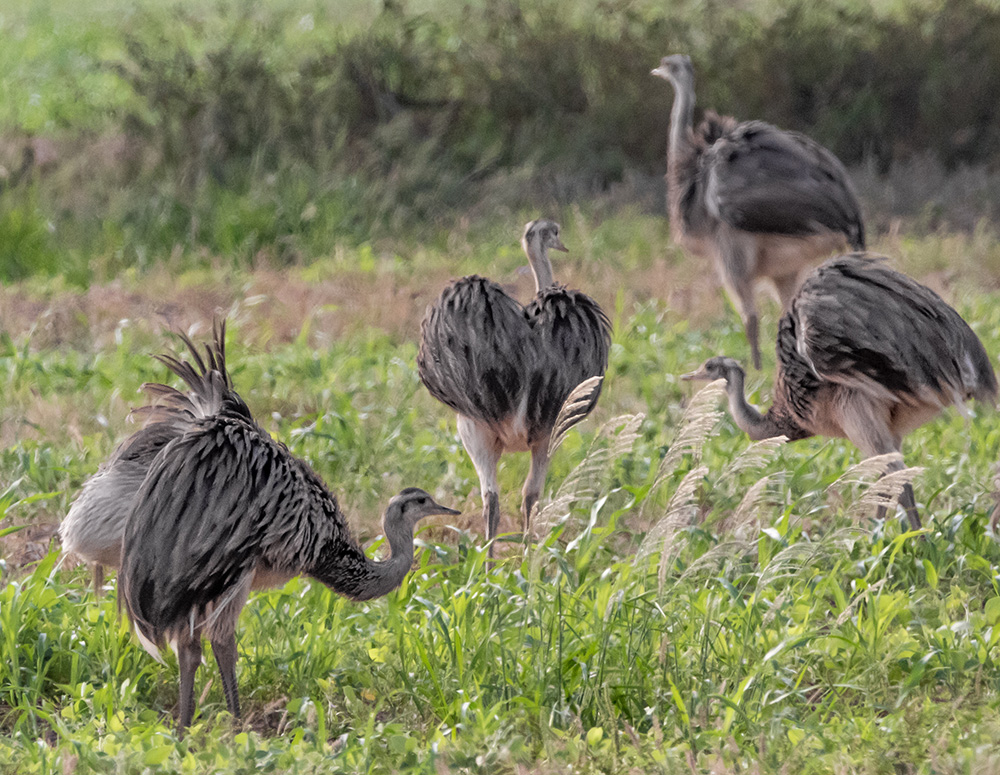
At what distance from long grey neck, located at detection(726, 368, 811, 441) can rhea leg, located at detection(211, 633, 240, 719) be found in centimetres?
259

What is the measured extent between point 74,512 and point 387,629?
104 cm

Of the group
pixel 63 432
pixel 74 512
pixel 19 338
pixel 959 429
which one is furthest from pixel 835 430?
pixel 19 338

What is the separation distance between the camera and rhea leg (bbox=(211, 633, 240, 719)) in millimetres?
3969

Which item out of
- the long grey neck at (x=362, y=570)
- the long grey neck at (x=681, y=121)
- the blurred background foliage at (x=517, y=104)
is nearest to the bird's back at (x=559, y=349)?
the long grey neck at (x=362, y=570)

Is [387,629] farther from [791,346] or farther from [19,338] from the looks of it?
[19,338]

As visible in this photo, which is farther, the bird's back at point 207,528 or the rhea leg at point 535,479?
the rhea leg at point 535,479

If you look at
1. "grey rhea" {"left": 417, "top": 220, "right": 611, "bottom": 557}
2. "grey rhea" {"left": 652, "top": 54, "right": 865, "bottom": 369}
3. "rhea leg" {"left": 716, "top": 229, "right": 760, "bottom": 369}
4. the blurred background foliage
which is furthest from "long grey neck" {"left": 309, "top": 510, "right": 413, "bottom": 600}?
the blurred background foliage

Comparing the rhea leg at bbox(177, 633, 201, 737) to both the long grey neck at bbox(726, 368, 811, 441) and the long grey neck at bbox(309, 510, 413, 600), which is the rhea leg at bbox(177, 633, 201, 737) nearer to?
the long grey neck at bbox(309, 510, 413, 600)

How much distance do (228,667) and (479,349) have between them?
184cm

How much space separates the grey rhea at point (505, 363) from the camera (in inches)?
214

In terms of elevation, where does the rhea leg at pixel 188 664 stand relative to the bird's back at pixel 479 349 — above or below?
below

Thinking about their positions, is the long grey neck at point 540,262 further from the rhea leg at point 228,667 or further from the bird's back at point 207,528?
the rhea leg at point 228,667

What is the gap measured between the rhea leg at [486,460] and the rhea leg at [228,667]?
5.46ft

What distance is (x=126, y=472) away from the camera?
4438 millimetres
